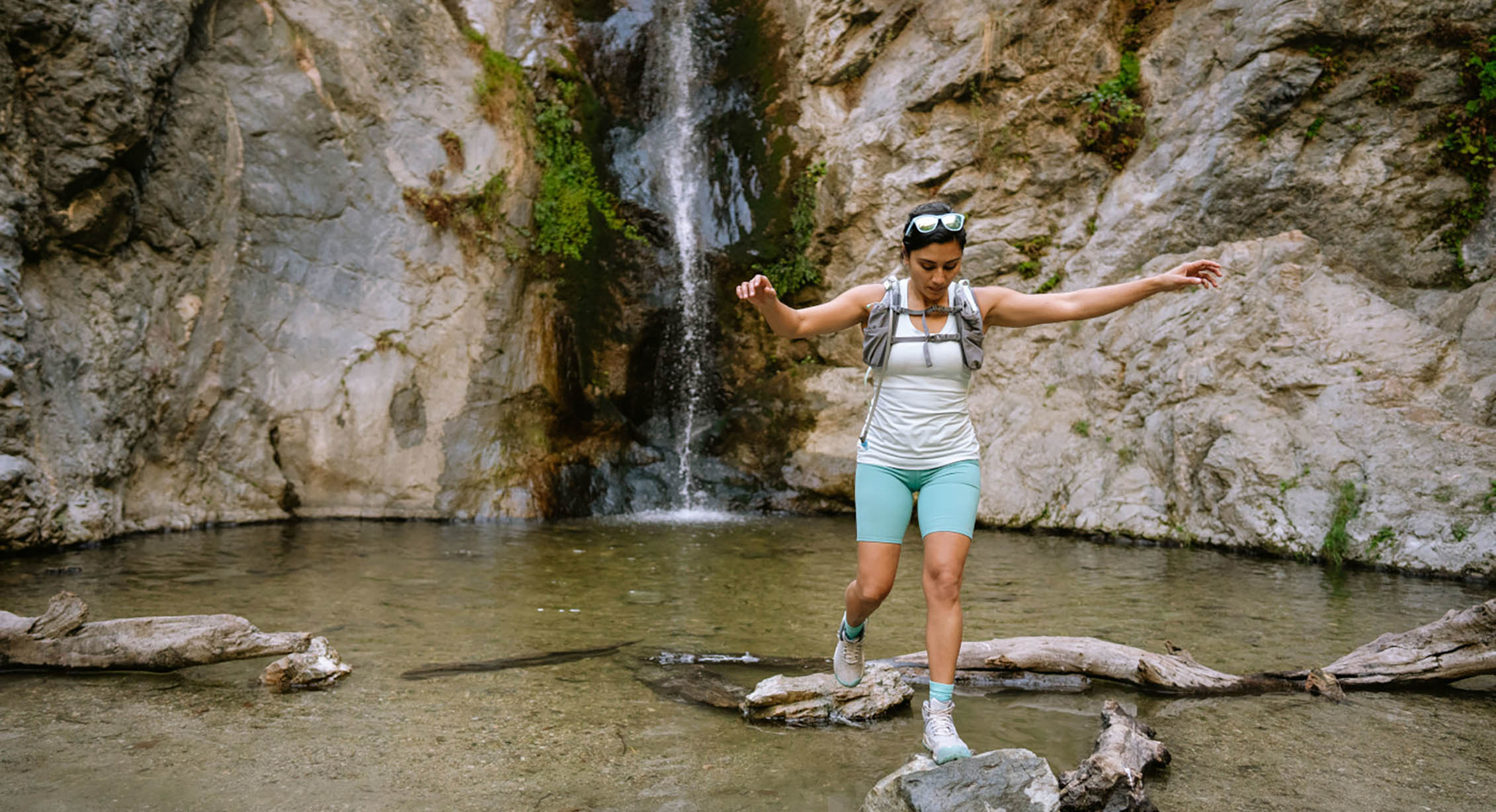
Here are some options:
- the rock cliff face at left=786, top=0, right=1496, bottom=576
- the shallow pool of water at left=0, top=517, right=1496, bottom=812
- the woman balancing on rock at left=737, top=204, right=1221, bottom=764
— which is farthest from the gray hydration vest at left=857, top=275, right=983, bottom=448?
the rock cliff face at left=786, top=0, right=1496, bottom=576

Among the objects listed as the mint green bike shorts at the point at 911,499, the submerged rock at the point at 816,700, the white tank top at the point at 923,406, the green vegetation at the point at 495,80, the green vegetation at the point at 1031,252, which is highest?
the green vegetation at the point at 495,80

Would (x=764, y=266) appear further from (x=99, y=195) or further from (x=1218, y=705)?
(x=1218, y=705)

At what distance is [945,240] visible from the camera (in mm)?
3508

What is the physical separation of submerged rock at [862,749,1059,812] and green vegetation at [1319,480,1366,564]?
730cm

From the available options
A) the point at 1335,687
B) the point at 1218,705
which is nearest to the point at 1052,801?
the point at 1218,705

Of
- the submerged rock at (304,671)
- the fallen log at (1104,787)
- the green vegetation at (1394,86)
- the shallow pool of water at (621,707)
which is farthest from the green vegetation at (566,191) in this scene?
the fallen log at (1104,787)

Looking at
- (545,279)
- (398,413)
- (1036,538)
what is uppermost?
(545,279)

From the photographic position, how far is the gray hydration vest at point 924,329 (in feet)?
11.8

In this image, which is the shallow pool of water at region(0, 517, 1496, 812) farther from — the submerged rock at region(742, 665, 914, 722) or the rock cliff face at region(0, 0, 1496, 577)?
the rock cliff face at region(0, 0, 1496, 577)

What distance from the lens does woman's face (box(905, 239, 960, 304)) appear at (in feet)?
11.5

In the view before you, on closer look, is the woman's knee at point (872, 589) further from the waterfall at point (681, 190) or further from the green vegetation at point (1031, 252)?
the green vegetation at point (1031, 252)

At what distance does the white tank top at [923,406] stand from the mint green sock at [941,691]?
2.61 ft

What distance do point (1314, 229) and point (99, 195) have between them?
12851 millimetres

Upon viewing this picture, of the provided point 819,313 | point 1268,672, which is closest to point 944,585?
point 819,313
